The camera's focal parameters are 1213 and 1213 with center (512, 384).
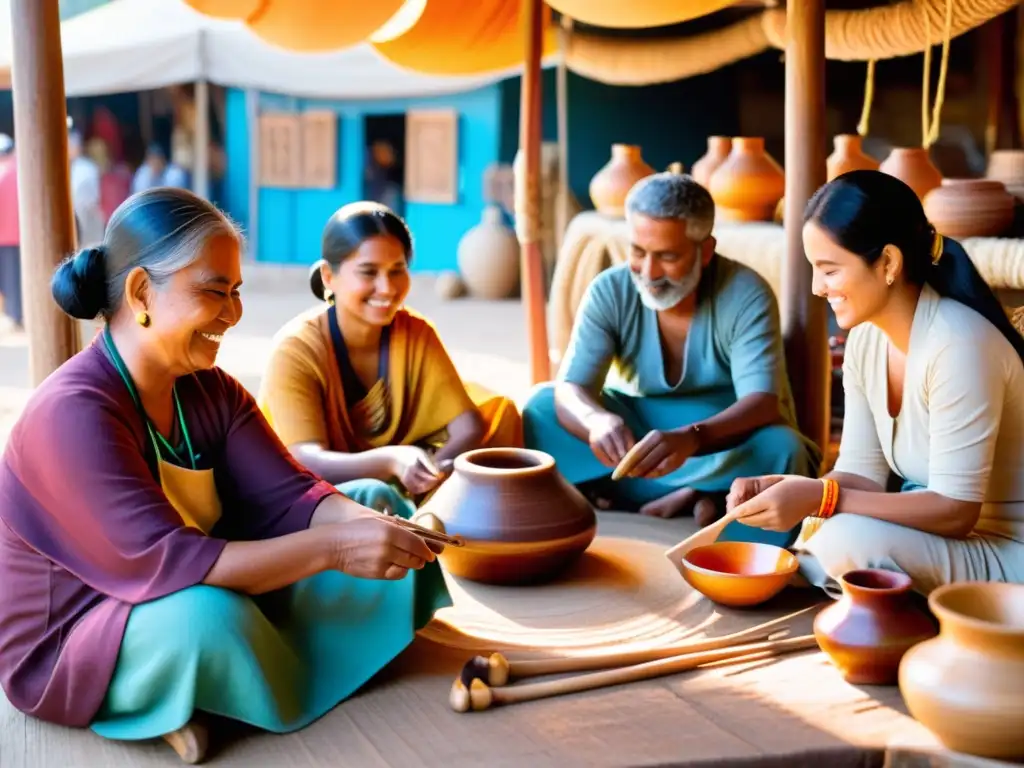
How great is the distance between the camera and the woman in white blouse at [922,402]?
2.98 meters

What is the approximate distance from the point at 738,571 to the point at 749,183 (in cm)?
333

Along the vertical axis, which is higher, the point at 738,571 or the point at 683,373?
the point at 683,373

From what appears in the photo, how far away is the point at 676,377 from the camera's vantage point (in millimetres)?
4438

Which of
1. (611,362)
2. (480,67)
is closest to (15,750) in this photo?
(611,362)

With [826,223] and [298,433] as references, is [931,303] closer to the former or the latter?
[826,223]

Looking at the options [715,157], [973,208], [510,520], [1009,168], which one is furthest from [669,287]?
[1009,168]

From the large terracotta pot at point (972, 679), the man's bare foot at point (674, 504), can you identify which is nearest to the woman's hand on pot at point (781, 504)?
the large terracotta pot at point (972, 679)

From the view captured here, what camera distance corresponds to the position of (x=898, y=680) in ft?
9.32

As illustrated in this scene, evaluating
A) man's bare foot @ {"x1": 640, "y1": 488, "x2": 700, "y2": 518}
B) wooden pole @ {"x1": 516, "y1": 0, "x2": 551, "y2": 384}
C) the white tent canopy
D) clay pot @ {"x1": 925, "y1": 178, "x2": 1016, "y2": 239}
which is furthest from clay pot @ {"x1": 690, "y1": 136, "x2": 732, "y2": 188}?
the white tent canopy

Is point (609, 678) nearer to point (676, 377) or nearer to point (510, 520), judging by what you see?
point (510, 520)

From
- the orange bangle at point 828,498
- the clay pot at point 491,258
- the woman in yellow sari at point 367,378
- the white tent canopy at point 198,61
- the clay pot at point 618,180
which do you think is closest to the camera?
the orange bangle at point 828,498

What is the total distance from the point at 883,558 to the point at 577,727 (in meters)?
0.93

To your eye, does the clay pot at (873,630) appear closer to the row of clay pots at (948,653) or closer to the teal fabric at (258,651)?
the row of clay pots at (948,653)

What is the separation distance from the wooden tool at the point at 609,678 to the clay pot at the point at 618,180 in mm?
4321
